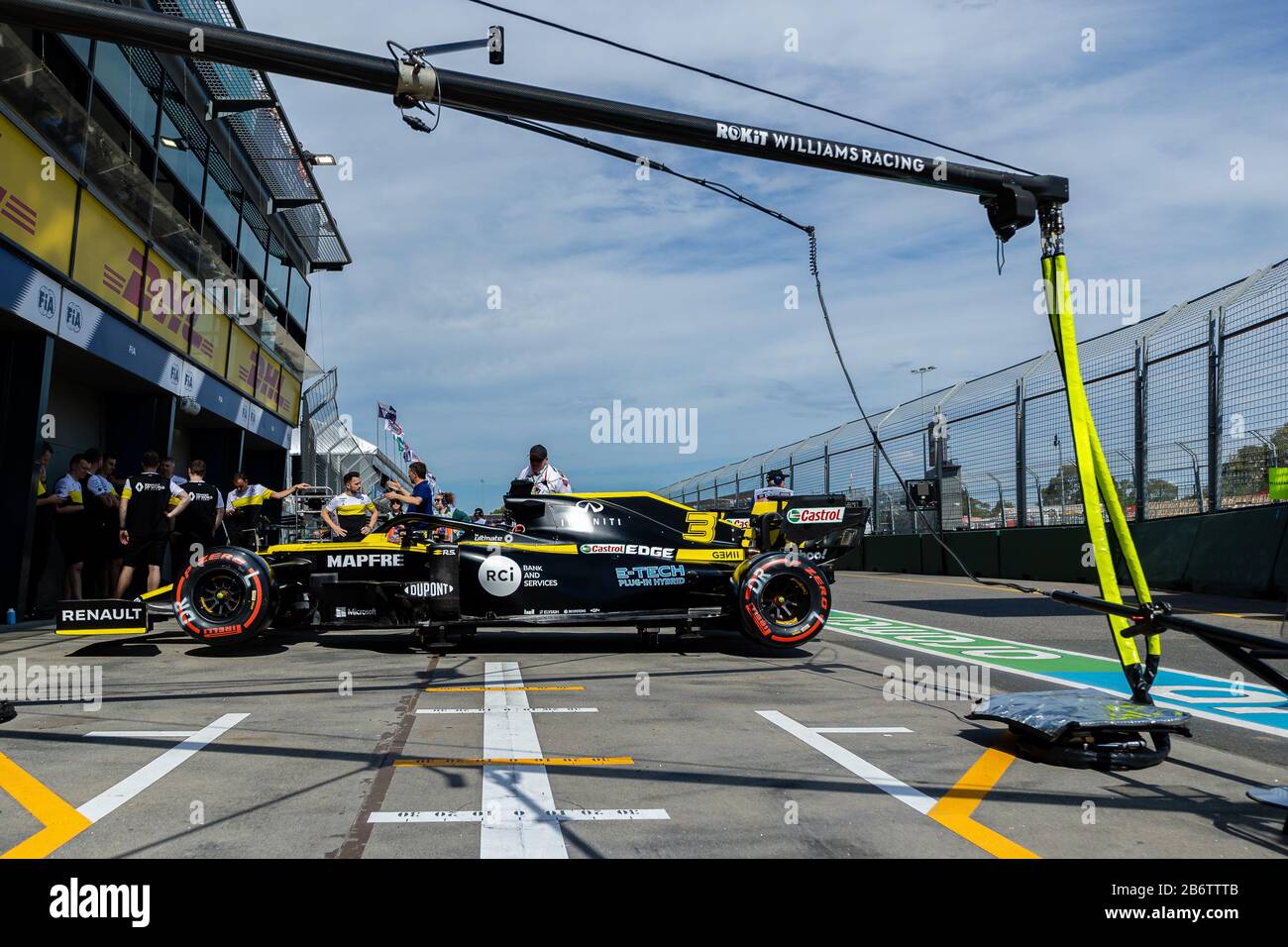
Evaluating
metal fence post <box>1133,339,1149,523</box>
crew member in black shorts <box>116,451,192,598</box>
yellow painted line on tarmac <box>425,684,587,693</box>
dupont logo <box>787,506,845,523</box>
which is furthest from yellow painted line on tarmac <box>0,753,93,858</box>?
metal fence post <box>1133,339,1149,523</box>

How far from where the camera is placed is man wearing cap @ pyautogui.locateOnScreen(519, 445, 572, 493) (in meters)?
10.0

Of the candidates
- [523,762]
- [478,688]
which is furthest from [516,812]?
[478,688]

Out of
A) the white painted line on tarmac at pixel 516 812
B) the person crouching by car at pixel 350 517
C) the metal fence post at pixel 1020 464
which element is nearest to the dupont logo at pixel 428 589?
the person crouching by car at pixel 350 517

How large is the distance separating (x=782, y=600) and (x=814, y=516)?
977 mm

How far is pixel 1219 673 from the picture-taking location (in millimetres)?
7961

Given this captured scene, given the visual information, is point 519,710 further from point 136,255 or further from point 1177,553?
point 1177,553

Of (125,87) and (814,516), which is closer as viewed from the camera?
(814,516)

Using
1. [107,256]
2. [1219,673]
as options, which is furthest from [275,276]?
[1219,673]

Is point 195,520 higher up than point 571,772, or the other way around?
point 195,520

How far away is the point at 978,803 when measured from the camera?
13.4 feet

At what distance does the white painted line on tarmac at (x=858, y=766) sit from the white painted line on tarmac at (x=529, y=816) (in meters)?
1.06
